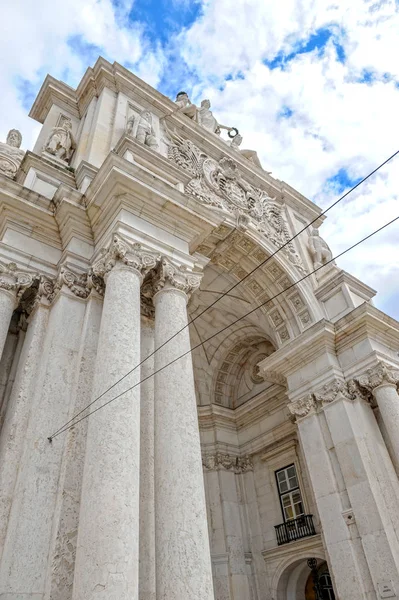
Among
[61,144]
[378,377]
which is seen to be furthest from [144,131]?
[378,377]

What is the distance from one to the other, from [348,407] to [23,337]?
7391mm

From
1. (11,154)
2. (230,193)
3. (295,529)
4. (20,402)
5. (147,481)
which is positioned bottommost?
(147,481)

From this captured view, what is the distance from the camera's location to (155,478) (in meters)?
5.93

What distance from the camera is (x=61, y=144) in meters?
10.9

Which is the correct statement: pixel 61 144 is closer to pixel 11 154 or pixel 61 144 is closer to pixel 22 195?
pixel 11 154

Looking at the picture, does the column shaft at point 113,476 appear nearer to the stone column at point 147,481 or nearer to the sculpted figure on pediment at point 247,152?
the stone column at point 147,481

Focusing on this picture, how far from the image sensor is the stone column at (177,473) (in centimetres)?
501

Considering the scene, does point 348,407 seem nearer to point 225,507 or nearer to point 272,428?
point 272,428

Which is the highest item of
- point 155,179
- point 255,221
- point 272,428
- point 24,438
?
point 255,221

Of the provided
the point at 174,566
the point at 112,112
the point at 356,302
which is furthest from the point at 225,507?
the point at 112,112

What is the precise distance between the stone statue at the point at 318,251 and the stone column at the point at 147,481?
27.7 ft

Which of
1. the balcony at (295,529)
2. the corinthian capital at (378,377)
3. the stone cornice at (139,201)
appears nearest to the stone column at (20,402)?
the stone cornice at (139,201)

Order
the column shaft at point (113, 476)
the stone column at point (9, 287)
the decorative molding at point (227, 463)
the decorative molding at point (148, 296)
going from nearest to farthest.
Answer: the column shaft at point (113, 476), the stone column at point (9, 287), the decorative molding at point (148, 296), the decorative molding at point (227, 463)

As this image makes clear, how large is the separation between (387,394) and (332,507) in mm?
2839
